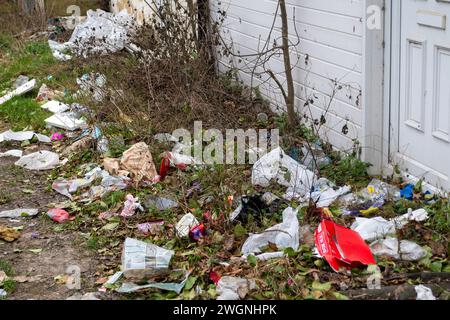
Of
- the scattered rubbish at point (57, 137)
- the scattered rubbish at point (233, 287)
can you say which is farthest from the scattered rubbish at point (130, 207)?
the scattered rubbish at point (57, 137)

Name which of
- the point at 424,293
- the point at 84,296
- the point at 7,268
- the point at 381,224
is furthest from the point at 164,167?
the point at 424,293

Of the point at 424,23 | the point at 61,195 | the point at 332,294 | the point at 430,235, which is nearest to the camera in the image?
the point at 332,294

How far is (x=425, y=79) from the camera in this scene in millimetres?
5371

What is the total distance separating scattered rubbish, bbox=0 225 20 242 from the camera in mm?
5695

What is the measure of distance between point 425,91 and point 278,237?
157cm

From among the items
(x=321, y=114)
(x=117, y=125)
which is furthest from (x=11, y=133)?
(x=321, y=114)

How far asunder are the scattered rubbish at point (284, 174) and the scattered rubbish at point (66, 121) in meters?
2.83

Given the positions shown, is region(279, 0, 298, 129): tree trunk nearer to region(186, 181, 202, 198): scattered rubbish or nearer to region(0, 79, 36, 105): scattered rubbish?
region(186, 181, 202, 198): scattered rubbish

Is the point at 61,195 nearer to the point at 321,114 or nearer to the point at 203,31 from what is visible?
the point at 321,114

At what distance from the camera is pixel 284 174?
598 cm

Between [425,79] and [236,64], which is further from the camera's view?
[236,64]

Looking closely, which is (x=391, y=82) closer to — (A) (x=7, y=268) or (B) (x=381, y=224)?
(B) (x=381, y=224)

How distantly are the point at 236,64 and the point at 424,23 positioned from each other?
12.7 ft

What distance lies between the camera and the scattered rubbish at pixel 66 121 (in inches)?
330
